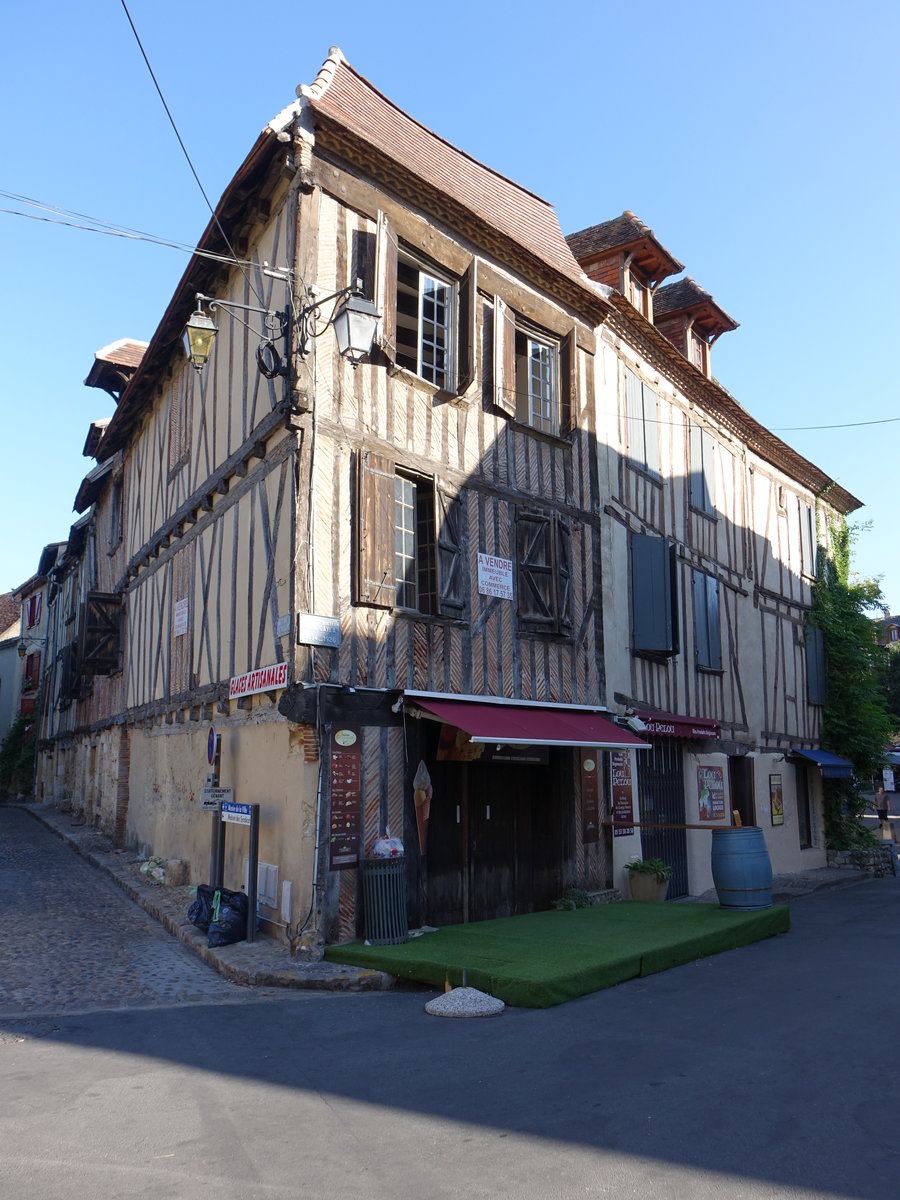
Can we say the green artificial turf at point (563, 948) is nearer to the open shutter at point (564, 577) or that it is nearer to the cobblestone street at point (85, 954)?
the cobblestone street at point (85, 954)

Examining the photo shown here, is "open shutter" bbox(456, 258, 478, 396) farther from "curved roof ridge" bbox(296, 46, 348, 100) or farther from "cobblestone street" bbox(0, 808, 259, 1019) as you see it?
"cobblestone street" bbox(0, 808, 259, 1019)

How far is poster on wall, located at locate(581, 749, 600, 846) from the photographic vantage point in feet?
34.1

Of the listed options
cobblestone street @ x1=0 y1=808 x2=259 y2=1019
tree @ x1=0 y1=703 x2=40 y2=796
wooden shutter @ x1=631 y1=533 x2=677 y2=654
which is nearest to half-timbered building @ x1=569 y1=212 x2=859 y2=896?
wooden shutter @ x1=631 y1=533 x2=677 y2=654

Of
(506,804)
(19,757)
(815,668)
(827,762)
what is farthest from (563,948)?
(19,757)

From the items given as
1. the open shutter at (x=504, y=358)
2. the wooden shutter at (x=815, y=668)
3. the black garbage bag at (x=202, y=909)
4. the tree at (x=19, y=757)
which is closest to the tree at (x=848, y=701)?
the wooden shutter at (x=815, y=668)

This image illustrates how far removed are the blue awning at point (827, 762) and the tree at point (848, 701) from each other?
1.97 feet

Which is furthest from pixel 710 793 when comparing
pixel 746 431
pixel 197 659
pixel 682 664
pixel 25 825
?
pixel 25 825

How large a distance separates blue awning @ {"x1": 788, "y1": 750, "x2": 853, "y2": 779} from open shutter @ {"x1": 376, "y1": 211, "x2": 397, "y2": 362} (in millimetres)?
11260

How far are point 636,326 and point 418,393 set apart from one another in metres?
4.81

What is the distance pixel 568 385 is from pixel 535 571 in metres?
2.46

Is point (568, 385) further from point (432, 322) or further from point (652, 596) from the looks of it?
point (652, 596)

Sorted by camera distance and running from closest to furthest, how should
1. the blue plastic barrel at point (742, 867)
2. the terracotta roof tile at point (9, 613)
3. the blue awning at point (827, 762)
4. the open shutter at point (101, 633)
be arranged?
the blue plastic barrel at point (742, 867)
the open shutter at point (101, 633)
the blue awning at point (827, 762)
the terracotta roof tile at point (9, 613)

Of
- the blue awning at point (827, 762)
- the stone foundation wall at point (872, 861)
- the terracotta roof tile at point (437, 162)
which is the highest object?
the terracotta roof tile at point (437, 162)

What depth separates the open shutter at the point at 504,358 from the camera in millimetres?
10070
